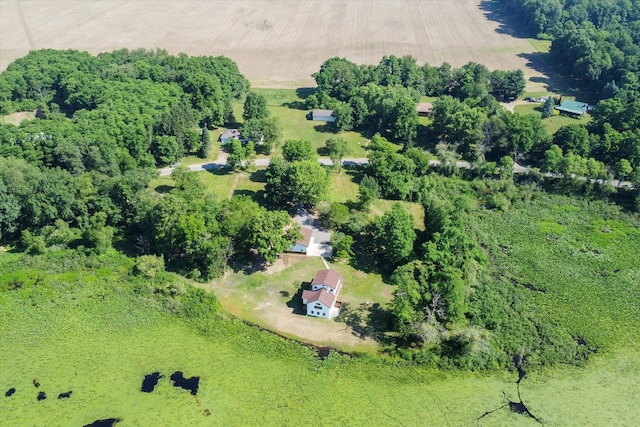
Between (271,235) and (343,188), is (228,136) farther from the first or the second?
(271,235)

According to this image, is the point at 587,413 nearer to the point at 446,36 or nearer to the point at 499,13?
the point at 446,36

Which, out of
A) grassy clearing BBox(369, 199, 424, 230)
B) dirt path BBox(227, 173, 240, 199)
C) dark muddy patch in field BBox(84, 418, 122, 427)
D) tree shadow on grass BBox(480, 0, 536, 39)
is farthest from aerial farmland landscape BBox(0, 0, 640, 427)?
tree shadow on grass BBox(480, 0, 536, 39)

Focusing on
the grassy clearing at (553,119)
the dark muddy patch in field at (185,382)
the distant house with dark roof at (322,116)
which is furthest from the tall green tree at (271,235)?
the grassy clearing at (553,119)

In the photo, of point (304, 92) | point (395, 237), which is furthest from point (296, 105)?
point (395, 237)

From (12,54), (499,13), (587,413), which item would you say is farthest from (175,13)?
(587,413)

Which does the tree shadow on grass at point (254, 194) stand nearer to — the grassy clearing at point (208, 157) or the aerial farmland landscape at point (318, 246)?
the aerial farmland landscape at point (318, 246)
